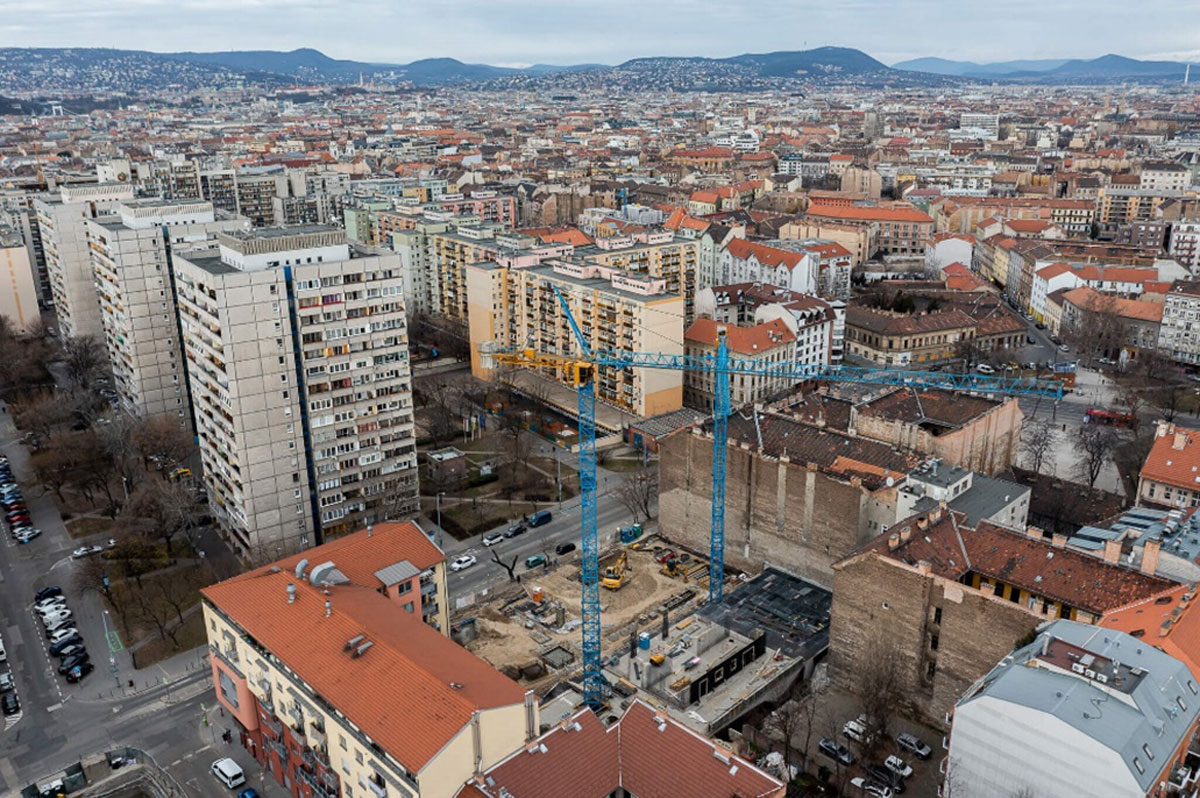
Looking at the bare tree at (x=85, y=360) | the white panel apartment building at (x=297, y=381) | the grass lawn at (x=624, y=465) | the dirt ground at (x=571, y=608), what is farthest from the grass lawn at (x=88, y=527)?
the grass lawn at (x=624, y=465)

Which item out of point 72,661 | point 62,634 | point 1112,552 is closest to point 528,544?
point 72,661

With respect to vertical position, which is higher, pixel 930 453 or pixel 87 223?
pixel 87 223

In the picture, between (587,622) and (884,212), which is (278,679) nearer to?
(587,622)

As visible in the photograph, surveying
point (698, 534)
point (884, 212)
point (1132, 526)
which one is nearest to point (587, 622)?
point (698, 534)

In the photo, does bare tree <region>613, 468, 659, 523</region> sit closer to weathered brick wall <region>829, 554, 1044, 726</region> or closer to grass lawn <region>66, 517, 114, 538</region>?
weathered brick wall <region>829, 554, 1044, 726</region>

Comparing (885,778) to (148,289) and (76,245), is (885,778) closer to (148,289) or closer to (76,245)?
(148,289)

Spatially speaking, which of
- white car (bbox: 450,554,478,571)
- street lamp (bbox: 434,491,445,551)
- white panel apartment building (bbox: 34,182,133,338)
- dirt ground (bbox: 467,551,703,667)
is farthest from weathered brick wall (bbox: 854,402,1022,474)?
white panel apartment building (bbox: 34,182,133,338)

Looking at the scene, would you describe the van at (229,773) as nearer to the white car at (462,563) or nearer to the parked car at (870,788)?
the white car at (462,563)
